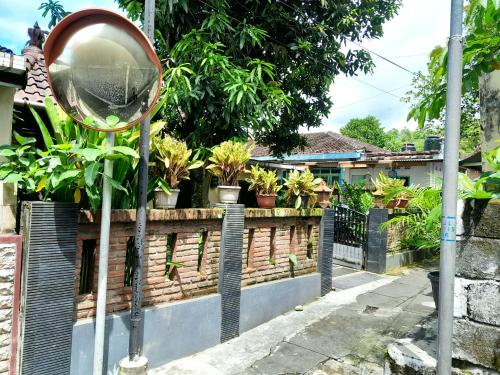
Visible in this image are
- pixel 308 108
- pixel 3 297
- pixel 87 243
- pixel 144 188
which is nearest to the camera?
pixel 3 297

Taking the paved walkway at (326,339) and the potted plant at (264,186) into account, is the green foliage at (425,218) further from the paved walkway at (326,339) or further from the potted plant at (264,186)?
the potted plant at (264,186)

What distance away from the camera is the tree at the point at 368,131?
145 ft

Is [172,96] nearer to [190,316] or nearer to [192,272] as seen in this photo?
[192,272]

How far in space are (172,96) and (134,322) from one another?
115 inches

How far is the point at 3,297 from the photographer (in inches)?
118

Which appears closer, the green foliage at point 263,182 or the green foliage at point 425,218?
the green foliage at point 425,218

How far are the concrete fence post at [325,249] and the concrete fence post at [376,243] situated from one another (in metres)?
2.60

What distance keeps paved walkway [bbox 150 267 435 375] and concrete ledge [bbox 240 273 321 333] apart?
0.13 metres

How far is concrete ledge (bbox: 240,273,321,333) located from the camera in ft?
16.9

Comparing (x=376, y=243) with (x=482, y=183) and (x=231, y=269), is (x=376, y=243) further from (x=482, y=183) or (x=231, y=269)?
(x=482, y=183)

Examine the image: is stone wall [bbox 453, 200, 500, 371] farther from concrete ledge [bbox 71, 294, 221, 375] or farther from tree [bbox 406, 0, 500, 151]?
concrete ledge [bbox 71, 294, 221, 375]

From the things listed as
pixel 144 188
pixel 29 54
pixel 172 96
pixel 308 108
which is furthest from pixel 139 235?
pixel 308 108

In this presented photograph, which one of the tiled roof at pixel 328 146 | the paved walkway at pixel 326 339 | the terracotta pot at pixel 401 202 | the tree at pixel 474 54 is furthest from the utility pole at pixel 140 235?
the tiled roof at pixel 328 146

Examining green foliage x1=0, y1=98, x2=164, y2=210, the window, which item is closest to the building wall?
the window
